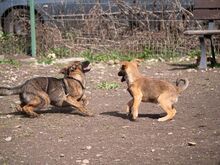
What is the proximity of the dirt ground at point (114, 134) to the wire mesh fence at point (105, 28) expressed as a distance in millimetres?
3545

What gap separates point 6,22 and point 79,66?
246 inches

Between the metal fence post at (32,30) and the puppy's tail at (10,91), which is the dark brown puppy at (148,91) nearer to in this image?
the puppy's tail at (10,91)

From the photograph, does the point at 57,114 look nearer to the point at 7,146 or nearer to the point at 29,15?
the point at 7,146

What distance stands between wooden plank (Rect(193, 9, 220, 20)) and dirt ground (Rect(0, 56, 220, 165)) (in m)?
2.56

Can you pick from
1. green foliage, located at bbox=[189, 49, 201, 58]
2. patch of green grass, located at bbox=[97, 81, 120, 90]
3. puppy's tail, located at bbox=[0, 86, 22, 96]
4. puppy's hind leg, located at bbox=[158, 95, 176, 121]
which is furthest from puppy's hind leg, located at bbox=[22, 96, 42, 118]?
green foliage, located at bbox=[189, 49, 201, 58]

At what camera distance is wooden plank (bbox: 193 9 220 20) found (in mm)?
11359

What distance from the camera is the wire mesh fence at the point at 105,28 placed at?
1259 centimetres

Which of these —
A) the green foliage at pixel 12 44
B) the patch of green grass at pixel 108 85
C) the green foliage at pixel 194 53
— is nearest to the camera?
the patch of green grass at pixel 108 85

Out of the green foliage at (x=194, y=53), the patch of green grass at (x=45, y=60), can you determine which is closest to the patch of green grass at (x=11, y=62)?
the patch of green grass at (x=45, y=60)

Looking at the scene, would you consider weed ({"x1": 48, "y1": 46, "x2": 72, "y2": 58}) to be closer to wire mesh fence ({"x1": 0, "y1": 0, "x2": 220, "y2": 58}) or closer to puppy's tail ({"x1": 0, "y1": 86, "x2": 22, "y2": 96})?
wire mesh fence ({"x1": 0, "y1": 0, "x2": 220, "y2": 58})

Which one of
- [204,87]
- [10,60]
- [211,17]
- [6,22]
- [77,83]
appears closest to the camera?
[77,83]

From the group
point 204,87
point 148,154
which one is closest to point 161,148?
point 148,154

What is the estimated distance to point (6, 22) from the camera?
1332 centimetres

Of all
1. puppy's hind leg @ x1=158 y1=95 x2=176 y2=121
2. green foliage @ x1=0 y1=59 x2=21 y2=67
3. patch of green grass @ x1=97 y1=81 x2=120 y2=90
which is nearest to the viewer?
puppy's hind leg @ x1=158 y1=95 x2=176 y2=121
